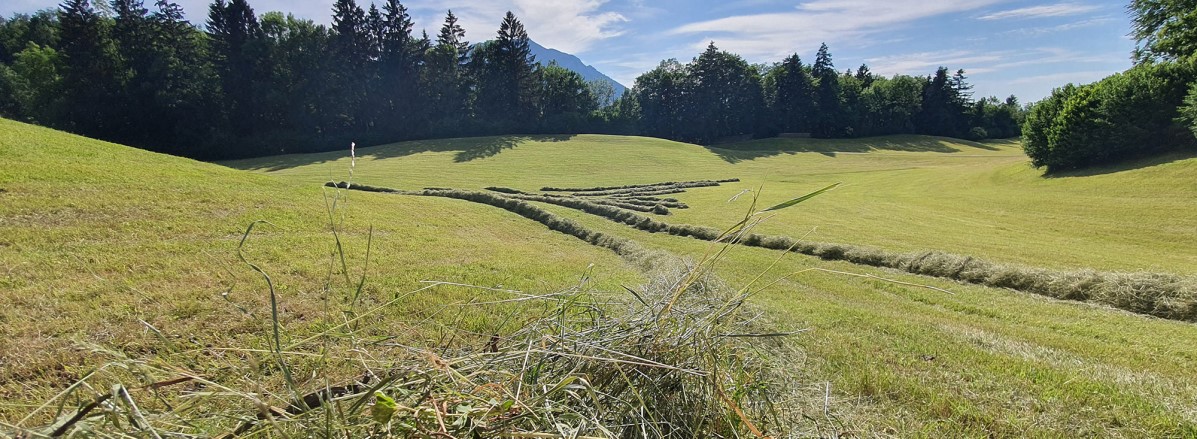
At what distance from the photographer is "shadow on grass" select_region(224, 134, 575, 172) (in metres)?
44.6

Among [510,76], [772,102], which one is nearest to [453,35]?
[510,76]

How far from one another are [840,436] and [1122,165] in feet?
135

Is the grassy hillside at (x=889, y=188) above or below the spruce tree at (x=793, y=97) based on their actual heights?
below

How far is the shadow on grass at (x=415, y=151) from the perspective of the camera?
146ft

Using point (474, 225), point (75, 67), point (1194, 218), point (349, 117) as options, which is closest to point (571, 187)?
point (474, 225)

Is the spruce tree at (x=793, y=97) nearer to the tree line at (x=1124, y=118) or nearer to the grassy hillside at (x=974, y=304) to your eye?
the grassy hillside at (x=974, y=304)

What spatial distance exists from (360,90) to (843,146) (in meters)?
64.2

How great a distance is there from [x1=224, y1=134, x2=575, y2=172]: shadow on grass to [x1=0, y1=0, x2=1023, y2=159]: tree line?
15.5 feet

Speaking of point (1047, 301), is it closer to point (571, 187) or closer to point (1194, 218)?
point (1194, 218)

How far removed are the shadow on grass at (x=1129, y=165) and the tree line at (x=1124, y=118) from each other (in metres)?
0.96

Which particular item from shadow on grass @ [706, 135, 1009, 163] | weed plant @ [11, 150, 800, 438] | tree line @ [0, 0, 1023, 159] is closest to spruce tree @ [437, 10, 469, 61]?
tree line @ [0, 0, 1023, 159]

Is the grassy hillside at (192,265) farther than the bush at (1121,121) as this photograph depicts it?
No

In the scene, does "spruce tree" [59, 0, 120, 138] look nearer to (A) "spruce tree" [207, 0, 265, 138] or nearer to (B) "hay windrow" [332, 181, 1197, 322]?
(A) "spruce tree" [207, 0, 265, 138]

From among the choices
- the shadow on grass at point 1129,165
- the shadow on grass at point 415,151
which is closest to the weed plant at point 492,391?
the shadow on grass at point 1129,165
